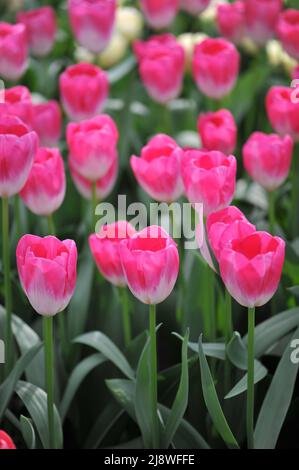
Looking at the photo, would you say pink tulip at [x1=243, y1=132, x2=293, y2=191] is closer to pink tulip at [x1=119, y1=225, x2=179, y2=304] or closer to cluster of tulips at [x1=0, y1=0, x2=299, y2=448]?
cluster of tulips at [x1=0, y1=0, x2=299, y2=448]

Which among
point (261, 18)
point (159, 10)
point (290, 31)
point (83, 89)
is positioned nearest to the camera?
point (83, 89)

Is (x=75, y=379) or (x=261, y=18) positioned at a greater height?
(x=261, y=18)

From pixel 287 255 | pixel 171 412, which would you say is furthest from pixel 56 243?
pixel 287 255

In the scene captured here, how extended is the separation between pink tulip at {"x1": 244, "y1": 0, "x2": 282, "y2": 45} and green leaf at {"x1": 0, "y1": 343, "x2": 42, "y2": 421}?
936 mm

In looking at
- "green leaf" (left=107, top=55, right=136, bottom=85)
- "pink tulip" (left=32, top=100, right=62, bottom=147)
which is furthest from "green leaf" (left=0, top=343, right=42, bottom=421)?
"green leaf" (left=107, top=55, right=136, bottom=85)

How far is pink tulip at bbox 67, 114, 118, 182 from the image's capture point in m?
1.12

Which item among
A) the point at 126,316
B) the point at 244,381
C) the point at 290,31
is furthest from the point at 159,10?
the point at 244,381

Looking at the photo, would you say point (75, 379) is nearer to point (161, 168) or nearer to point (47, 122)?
point (161, 168)

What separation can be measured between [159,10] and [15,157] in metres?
0.90

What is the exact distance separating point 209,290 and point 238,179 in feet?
2.01

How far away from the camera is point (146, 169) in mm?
1061

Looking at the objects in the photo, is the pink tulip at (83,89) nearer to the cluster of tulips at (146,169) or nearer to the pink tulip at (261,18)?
the cluster of tulips at (146,169)

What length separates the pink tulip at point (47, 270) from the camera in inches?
33.0

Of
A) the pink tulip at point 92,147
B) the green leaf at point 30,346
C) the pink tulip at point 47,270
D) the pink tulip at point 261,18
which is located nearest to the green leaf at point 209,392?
the pink tulip at point 47,270
